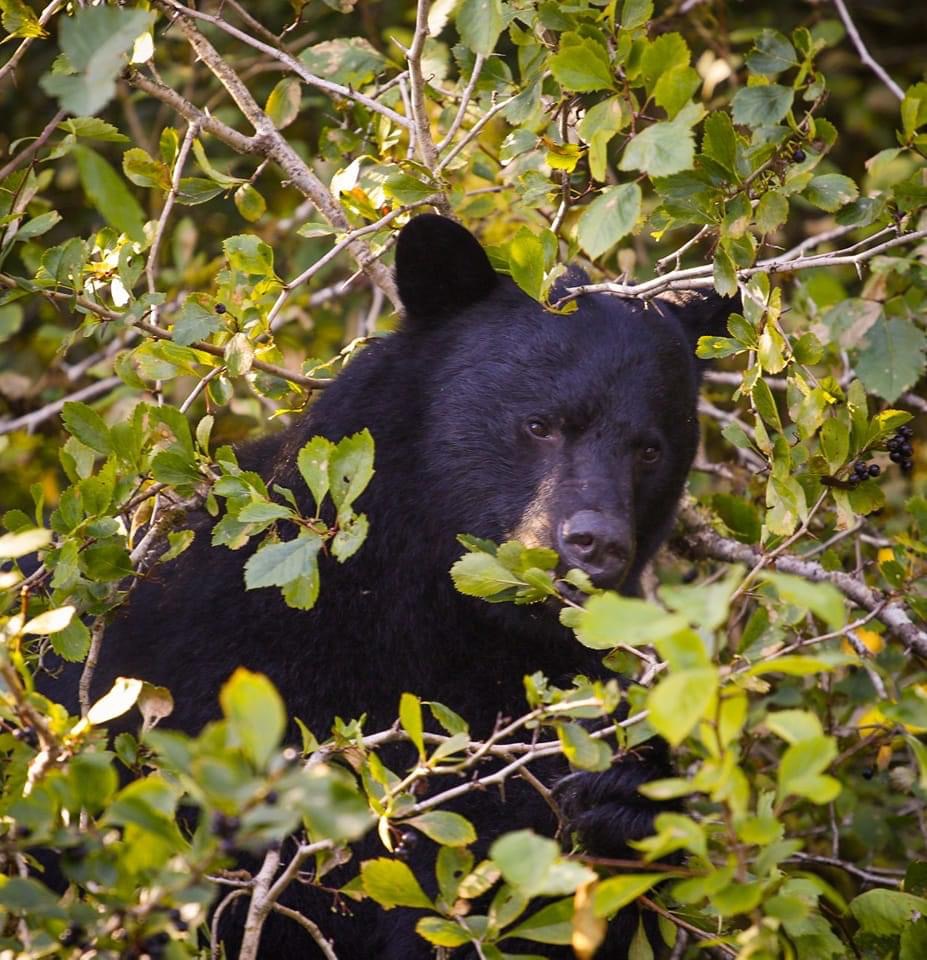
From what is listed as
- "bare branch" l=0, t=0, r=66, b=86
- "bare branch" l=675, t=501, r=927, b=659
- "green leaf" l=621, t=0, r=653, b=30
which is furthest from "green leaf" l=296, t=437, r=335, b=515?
"bare branch" l=0, t=0, r=66, b=86

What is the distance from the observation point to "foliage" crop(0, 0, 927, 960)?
6.36 feet

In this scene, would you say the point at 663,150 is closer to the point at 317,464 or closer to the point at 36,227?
the point at 317,464

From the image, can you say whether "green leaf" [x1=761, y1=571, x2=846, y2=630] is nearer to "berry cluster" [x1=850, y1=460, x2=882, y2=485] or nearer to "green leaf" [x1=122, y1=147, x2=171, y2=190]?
"berry cluster" [x1=850, y1=460, x2=882, y2=485]

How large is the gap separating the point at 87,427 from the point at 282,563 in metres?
0.74

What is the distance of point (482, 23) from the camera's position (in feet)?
9.94

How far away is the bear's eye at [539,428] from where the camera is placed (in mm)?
3605

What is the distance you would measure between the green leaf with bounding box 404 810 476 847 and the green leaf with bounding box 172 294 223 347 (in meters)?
1.37

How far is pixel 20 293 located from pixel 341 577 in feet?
3.53

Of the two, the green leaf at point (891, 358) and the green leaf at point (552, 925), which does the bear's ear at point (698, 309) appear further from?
the green leaf at point (552, 925)

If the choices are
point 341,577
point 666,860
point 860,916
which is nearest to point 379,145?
point 341,577

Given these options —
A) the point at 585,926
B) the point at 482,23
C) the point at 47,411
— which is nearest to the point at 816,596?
the point at 585,926

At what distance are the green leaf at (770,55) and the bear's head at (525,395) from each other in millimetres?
709

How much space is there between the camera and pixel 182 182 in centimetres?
363

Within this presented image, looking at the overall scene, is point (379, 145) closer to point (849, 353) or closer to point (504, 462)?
point (504, 462)
